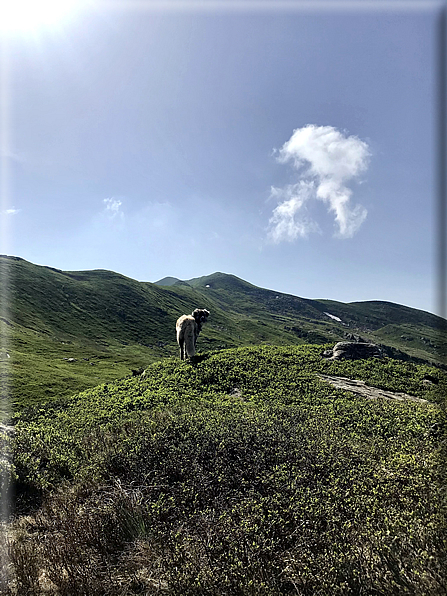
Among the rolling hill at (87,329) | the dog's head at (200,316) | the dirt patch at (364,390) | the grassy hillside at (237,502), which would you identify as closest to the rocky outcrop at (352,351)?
the dirt patch at (364,390)

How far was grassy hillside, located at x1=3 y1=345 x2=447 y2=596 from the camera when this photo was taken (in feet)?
16.6

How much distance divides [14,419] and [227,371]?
12163mm

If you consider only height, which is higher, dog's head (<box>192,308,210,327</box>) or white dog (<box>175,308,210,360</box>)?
dog's head (<box>192,308,210,327</box>)

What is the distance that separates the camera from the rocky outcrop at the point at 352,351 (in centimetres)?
2170

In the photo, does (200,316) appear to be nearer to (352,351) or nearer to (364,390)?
(352,351)

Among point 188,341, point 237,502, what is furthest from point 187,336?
point 237,502

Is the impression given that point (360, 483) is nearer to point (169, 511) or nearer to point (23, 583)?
point (169, 511)

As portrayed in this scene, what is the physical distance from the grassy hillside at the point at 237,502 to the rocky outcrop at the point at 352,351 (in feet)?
26.0

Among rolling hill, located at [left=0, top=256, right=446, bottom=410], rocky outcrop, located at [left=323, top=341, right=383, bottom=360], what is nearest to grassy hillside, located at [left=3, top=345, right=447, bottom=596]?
rocky outcrop, located at [left=323, top=341, right=383, bottom=360]

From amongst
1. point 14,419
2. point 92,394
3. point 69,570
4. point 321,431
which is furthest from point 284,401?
point 14,419

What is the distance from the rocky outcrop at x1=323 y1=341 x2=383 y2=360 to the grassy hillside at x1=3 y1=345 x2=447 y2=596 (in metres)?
7.92

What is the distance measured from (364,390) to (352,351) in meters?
5.84

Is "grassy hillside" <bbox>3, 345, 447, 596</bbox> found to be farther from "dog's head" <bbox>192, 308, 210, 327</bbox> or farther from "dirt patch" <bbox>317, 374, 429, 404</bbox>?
"dog's head" <bbox>192, 308, 210, 327</bbox>

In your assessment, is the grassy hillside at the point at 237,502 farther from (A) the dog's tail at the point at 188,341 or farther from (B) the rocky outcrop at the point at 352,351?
(A) the dog's tail at the point at 188,341
